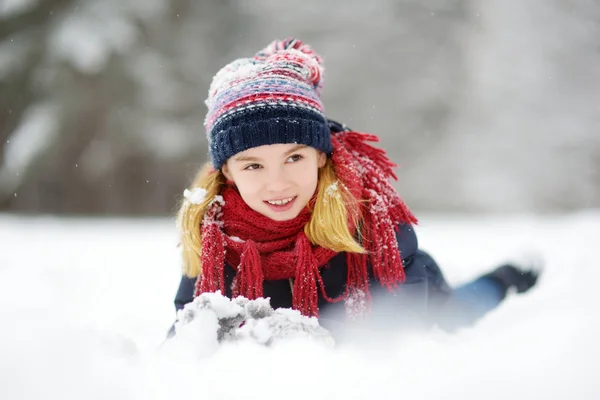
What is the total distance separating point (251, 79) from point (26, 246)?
226 cm

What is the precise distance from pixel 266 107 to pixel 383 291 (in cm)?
59

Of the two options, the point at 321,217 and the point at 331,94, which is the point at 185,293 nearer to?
the point at 321,217

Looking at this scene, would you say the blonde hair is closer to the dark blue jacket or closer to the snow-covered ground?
the dark blue jacket

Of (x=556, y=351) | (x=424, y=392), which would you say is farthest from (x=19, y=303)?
(x=556, y=351)

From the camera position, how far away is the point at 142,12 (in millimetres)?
6016

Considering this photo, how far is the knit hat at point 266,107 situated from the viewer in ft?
4.43

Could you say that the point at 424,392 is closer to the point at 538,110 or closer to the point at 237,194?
the point at 237,194

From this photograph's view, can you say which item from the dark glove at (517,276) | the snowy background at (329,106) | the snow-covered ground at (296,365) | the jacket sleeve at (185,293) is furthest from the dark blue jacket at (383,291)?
the snowy background at (329,106)

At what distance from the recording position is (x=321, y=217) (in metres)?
1.41

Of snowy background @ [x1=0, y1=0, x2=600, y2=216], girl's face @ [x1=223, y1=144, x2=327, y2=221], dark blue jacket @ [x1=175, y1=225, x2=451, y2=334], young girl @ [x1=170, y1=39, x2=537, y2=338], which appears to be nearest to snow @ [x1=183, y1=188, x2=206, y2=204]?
young girl @ [x1=170, y1=39, x2=537, y2=338]

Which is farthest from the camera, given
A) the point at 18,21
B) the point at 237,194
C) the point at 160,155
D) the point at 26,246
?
the point at 160,155

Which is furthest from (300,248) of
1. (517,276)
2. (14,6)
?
(14,6)

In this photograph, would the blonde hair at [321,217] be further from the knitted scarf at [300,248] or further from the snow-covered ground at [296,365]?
the snow-covered ground at [296,365]

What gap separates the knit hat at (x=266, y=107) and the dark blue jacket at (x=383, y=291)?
34cm
